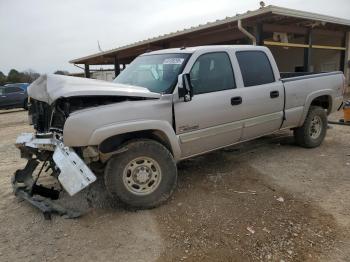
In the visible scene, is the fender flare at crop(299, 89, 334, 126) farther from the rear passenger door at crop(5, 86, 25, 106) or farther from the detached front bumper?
the rear passenger door at crop(5, 86, 25, 106)

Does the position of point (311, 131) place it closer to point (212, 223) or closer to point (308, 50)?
point (212, 223)

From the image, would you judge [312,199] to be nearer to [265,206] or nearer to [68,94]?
[265,206]

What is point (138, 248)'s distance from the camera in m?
3.38

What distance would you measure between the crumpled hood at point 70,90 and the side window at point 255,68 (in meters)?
1.71

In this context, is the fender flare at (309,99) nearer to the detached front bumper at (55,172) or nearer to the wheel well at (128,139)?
the wheel well at (128,139)

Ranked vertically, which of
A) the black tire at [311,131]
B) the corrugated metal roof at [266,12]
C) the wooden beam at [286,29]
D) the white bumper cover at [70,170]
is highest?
the corrugated metal roof at [266,12]

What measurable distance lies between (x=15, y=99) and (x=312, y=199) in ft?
72.4

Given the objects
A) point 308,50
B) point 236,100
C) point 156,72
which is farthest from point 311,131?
point 308,50

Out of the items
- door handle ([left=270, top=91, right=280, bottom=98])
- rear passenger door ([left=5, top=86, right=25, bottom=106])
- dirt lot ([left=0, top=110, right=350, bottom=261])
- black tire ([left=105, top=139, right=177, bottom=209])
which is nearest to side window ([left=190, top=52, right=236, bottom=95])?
door handle ([left=270, top=91, right=280, bottom=98])

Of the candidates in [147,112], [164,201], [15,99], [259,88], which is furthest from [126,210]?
[15,99]

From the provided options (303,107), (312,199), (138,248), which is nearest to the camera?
(138,248)

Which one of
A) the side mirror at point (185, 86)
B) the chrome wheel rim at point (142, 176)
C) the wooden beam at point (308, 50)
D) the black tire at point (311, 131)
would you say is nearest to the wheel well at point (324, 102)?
the black tire at point (311, 131)

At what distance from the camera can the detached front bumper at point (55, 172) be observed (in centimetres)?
356

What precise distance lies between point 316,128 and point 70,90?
494 centimetres
